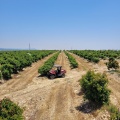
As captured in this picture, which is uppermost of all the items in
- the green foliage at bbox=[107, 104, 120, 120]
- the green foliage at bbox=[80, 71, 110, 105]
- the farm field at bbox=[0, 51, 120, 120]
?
the green foliage at bbox=[80, 71, 110, 105]

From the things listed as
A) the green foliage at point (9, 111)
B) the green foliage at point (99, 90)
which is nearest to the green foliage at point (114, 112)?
the green foliage at point (99, 90)

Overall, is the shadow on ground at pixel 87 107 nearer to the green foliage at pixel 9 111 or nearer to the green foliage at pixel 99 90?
the green foliage at pixel 99 90

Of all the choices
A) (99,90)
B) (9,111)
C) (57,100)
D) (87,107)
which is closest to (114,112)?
(99,90)

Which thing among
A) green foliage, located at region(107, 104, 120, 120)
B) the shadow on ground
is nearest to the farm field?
the shadow on ground

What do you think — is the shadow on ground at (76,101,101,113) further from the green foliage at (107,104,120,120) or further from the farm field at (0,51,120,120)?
the green foliage at (107,104,120,120)

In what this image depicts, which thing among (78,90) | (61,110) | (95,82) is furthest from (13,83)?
(95,82)

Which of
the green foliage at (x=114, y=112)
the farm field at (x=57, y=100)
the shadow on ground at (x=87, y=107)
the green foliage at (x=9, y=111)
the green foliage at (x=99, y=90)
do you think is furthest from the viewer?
the shadow on ground at (x=87, y=107)

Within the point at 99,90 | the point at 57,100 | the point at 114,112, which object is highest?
the point at 99,90

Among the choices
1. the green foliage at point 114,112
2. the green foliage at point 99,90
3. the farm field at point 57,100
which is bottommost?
the farm field at point 57,100

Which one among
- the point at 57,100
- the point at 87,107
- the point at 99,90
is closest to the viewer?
the point at 99,90

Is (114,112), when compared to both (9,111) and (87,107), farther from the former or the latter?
(9,111)

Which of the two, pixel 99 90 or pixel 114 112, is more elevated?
pixel 99 90

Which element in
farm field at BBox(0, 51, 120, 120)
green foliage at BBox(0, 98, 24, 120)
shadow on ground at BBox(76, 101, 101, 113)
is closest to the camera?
green foliage at BBox(0, 98, 24, 120)

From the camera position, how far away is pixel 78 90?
62.8 ft
